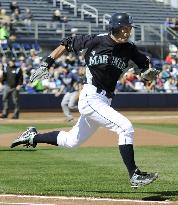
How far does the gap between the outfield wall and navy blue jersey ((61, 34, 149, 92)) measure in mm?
18054

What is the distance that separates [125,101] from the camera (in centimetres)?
2698

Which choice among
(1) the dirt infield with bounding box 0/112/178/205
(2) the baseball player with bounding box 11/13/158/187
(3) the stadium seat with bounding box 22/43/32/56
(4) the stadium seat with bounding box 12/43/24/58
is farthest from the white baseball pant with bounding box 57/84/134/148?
(3) the stadium seat with bounding box 22/43/32/56

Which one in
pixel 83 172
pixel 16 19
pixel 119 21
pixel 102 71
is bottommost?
pixel 83 172

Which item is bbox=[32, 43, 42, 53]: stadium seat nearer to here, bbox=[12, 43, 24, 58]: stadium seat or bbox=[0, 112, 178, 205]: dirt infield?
bbox=[12, 43, 24, 58]: stadium seat

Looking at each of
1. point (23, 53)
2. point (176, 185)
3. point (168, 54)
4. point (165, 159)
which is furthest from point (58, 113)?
point (176, 185)

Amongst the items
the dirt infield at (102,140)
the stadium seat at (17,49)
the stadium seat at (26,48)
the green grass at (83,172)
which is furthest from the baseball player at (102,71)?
the stadium seat at (26,48)

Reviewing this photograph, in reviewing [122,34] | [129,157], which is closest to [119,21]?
[122,34]

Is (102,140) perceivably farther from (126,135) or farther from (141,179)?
(141,179)

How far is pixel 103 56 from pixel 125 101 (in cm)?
2009

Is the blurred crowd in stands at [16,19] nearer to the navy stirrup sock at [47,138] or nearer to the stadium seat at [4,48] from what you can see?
the stadium seat at [4,48]

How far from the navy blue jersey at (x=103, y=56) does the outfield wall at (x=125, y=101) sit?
18054mm

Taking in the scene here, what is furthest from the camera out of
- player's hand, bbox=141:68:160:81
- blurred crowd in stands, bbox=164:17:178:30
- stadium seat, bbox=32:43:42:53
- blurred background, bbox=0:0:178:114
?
blurred crowd in stands, bbox=164:17:178:30

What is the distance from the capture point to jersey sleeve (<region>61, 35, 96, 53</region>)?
23.0ft

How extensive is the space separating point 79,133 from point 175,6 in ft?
109
